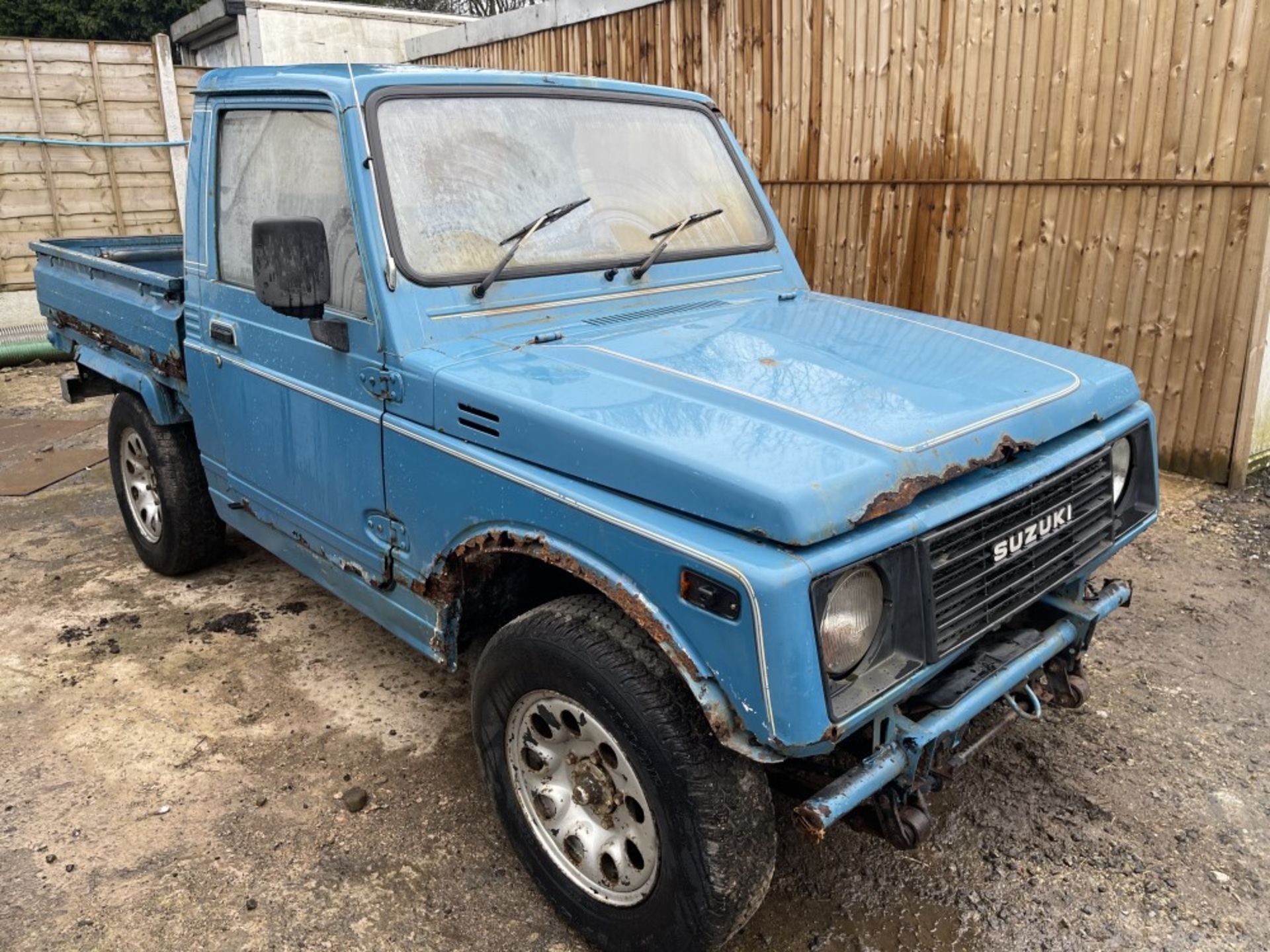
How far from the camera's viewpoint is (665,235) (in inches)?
132

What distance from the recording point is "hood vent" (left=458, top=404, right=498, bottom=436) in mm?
2484

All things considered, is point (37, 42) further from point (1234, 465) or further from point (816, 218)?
point (1234, 465)

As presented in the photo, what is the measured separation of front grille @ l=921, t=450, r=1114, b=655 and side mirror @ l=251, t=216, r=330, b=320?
1755 mm

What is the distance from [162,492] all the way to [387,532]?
6.37 ft

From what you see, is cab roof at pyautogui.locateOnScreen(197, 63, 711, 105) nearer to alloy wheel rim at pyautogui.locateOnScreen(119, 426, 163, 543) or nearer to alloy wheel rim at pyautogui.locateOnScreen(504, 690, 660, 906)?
alloy wheel rim at pyautogui.locateOnScreen(119, 426, 163, 543)

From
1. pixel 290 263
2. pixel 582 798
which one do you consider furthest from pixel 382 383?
pixel 582 798

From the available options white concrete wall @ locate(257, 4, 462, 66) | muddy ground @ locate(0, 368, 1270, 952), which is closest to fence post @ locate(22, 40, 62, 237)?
white concrete wall @ locate(257, 4, 462, 66)

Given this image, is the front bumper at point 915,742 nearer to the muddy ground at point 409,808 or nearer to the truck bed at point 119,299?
the muddy ground at point 409,808

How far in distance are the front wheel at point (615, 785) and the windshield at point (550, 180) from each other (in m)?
1.20

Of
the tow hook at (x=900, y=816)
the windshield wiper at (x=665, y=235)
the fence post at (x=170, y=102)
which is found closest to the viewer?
the tow hook at (x=900, y=816)

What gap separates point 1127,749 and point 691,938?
6.12 feet

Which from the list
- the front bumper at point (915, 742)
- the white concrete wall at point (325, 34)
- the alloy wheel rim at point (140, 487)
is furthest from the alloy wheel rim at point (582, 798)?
the white concrete wall at point (325, 34)

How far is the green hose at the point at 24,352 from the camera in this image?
8977 millimetres

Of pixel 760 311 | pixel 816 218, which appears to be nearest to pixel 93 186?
pixel 816 218
